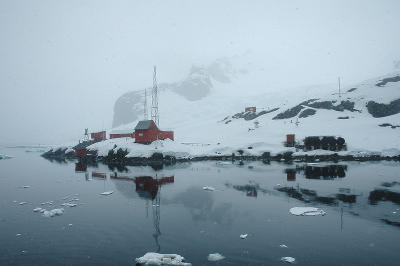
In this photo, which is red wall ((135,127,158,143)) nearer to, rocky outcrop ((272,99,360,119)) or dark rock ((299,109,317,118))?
rocky outcrop ((272,99,360,119))

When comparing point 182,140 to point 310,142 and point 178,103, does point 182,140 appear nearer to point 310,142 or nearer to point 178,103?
point 310,142

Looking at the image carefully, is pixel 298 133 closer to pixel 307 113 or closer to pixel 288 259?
pixel 307 113

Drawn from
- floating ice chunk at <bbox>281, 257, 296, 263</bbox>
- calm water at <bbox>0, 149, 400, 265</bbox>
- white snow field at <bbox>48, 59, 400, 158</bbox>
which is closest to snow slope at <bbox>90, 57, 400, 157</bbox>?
white snow field at <bbox>48, 59, 400, 158</bbox>

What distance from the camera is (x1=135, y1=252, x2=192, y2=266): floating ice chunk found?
42.6ft

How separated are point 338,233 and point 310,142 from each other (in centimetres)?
4598

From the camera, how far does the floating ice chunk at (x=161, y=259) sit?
13.0 m

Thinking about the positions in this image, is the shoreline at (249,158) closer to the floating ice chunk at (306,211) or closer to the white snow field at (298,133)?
the white snow field at (298,133)

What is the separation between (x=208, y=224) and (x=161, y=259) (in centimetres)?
586

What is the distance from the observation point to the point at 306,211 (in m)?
20.8

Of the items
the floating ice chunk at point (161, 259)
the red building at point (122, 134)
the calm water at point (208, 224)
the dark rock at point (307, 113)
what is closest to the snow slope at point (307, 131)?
the dark rock at point (307, 113)

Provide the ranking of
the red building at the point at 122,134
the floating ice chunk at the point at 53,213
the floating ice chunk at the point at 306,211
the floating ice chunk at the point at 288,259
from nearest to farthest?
1. the floating ice chunk at the point at 288,259
2. the floating ice chunk at the point at 306,211
3. the floating ice chunk at the point at 53,213
4. the red building at the point at 122,134

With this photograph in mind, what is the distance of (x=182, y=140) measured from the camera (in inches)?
3214

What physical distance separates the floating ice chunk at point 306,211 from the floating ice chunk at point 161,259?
417 inches

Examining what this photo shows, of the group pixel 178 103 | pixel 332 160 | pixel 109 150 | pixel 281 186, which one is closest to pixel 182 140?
pixel 109 150
